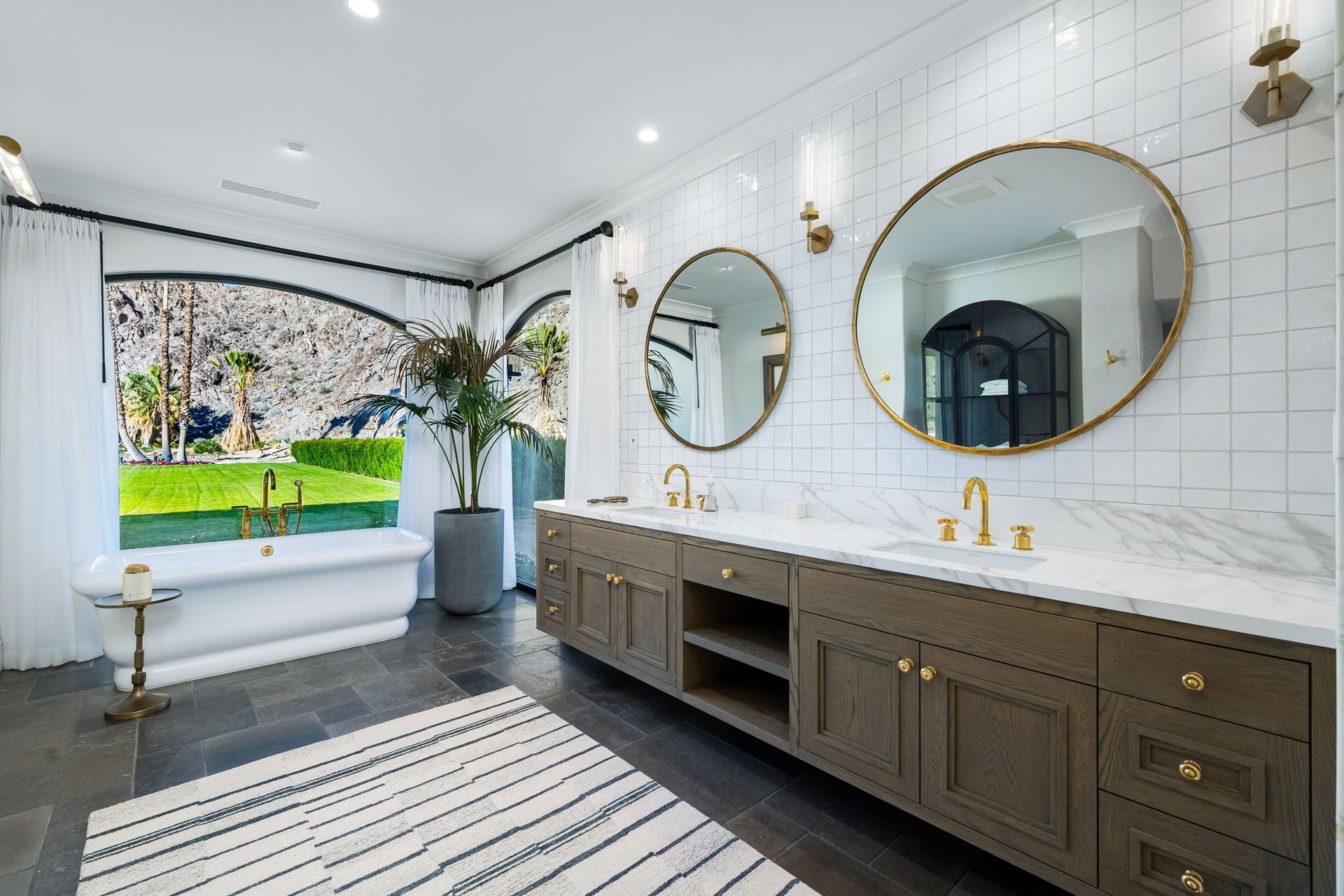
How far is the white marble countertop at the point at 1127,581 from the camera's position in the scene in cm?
118

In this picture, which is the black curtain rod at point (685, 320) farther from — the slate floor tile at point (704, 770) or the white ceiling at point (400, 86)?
the slate floor tile at point (704, 770)

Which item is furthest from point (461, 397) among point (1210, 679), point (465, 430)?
point (1210, 679)

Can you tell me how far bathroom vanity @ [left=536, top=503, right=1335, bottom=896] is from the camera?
1.15 metres

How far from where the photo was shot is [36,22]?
7.20ft

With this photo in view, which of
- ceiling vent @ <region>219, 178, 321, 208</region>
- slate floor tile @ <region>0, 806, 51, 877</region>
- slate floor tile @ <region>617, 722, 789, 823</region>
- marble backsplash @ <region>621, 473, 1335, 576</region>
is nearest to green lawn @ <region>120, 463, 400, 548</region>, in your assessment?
ceiling vent @ <region>219, 178, 321, 208</region>

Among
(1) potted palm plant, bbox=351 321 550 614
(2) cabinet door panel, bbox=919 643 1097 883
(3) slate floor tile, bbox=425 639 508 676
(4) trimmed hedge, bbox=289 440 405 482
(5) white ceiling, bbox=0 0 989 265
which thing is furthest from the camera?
(4) trimmed hedge, bbox=289 440 405 482

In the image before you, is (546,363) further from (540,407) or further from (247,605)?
(247,605)

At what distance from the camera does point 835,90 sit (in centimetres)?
254

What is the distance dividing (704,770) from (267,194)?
162 inches

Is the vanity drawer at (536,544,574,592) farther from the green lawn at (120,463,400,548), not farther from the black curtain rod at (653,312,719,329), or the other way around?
the green lawn at (120,463,400,548)

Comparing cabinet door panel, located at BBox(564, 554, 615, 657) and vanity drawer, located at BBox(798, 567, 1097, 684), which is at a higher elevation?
vanity drawer, located at BBox(798, 567, 1097, 684)

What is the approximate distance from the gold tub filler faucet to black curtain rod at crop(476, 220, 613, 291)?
84.1 inches

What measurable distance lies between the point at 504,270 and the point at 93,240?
251 cm

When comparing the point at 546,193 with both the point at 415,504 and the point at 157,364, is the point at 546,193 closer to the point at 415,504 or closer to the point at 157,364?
the point at 415,504
